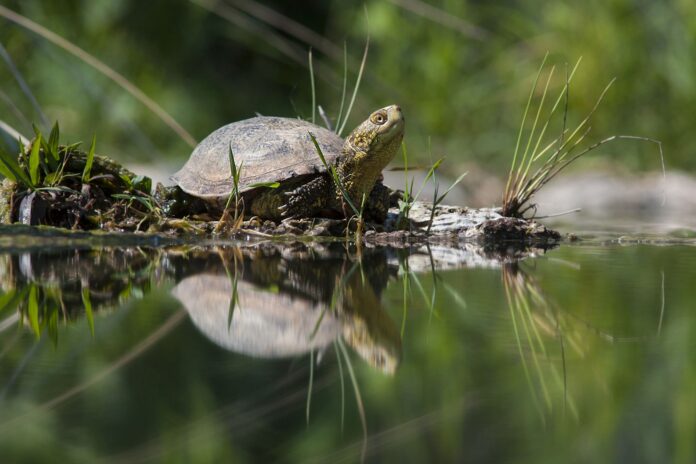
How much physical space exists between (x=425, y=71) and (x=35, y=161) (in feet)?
19.7

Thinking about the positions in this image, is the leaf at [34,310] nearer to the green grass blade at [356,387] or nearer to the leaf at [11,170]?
the green grass blade at [356,387]

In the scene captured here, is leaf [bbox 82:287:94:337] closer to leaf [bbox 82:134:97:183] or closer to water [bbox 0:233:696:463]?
water [bbox 0:233:696:463]

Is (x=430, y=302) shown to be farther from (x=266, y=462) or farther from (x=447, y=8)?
(x=447, y=8)

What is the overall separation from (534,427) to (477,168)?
7760 millimetres

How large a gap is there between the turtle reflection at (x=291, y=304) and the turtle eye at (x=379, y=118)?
923 mm

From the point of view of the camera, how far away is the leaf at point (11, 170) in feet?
10.2

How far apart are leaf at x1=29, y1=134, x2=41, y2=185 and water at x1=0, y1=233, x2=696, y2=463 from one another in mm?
1042

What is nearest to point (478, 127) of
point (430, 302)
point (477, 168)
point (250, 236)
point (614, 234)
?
point (477, 168)

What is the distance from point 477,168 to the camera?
859cm

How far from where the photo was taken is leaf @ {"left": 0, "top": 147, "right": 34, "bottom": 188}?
312 cm

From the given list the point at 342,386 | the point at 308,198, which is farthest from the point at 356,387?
the point at 308,198

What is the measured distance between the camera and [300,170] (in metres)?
3.43

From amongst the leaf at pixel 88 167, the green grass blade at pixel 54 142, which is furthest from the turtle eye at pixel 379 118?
the green grass blade at pixel 54 142

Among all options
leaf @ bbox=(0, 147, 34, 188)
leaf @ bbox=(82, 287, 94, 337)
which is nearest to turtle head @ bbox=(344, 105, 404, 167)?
leaf @ bbox=(0, 147, 34, 188)
